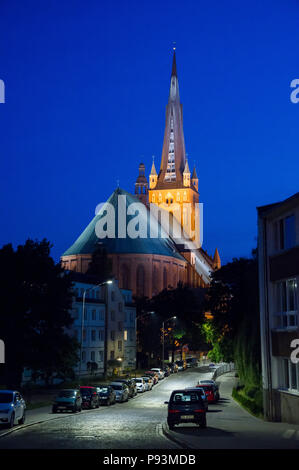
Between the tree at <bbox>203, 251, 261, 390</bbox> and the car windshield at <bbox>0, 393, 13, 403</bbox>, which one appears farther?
the tree at <bbox>203, 251, 261, 390</bbox>

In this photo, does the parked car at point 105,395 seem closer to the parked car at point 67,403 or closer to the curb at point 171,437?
the parked car at point 67,403

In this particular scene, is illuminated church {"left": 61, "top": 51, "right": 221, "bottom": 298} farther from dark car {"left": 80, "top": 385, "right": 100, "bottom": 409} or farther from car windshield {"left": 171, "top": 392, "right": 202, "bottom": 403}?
car windshield {"left": 171, "top": 392, "right": 202, "bottom": 403}

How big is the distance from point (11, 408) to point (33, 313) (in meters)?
20.9

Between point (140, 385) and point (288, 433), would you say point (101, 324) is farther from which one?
point (288, 433)

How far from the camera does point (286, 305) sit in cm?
2634

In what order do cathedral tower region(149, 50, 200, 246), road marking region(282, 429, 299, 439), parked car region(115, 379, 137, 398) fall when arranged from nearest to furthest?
1. road marking region(282, 429, 299, 439)
2. parked car region(115, 379, 137, 398)
3. cathedral tower region(149, 50, 200, 246)

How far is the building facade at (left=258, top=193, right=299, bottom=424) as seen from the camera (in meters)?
24.9

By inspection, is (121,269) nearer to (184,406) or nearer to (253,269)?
(253,269)

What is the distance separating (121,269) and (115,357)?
55.3 m

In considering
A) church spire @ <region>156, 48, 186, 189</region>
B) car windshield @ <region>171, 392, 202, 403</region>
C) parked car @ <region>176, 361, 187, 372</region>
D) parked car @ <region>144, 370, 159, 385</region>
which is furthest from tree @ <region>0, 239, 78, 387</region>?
church spire @ <region>156, 48, 186, 189</region>

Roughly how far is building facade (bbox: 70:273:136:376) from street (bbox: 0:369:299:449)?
34.5 m

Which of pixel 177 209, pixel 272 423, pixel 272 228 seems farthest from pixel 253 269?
pixel 177 209

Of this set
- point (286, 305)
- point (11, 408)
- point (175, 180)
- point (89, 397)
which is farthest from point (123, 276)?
point (11, 408)
